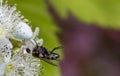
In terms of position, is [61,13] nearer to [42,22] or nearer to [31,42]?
[42,22]

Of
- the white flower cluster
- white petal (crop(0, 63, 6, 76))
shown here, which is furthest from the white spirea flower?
white petal (crop(0, 63, 6, 76))

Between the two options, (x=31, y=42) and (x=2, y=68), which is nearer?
(x=2, y=68)

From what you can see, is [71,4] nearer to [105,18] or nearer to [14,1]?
[105,18]

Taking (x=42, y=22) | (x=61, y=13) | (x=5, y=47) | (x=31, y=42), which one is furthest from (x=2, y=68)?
(x=61, y=13)

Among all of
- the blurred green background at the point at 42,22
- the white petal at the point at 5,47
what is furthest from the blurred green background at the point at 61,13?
the white petal at the point at 5,47

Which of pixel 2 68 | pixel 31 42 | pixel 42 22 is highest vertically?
pixel 42 22

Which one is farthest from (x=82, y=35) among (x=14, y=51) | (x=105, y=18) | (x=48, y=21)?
(x=14, y=51)

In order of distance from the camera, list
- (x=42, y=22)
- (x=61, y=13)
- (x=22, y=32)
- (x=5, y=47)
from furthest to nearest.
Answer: (x=61, y=13)
(x=42, y=22)
(x=22, y=32)
(x=5, y=47)

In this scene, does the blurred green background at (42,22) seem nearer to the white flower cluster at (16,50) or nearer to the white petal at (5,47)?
the white flower cluster at (16,50)
